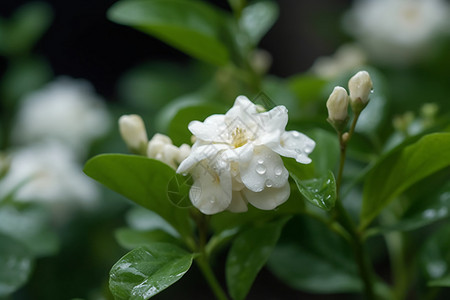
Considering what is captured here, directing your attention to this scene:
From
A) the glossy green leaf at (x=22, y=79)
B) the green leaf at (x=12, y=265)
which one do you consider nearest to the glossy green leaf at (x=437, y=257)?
the green leaf at (x=12, y=265)

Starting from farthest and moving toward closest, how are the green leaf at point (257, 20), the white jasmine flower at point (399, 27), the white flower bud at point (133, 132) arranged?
1. the white jasmine flower at point (399, 27)
2. the green leaf at point (257, 20)
3. the white flower bud at point (133, 132)

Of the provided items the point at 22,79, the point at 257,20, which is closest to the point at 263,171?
the point at 257,20

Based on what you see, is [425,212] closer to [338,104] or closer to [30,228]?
[338,104]

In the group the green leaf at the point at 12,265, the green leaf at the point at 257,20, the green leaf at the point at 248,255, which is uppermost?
the green leaf at the point at 257,20

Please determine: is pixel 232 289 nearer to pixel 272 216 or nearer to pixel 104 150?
pixel 272 216

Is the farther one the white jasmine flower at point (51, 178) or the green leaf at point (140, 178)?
the white jasmine flower at point (51, 178)

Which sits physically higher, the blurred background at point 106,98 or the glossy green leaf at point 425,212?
the glossy green leaf at point 425,212

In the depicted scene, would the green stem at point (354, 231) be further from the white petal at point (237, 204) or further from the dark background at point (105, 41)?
the dark background at point (105, 41)
